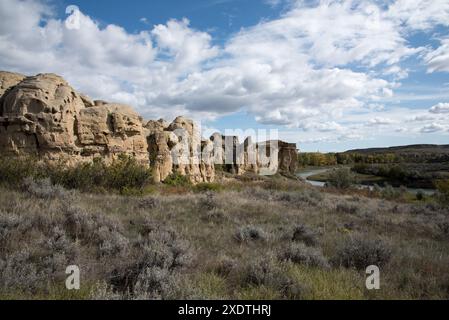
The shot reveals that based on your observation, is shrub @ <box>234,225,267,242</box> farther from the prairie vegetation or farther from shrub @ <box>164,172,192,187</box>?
shrub @ <box>164,172,192,187</box>

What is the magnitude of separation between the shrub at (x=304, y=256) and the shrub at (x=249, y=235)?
106cm

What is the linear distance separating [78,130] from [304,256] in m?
17.1

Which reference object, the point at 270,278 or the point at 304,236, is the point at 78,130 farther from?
the point at 270,278

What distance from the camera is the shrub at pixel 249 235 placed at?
6105 millimetres

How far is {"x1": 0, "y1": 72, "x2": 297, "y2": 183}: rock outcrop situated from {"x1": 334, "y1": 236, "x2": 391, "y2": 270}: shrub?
48.6ft

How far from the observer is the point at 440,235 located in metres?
7.97

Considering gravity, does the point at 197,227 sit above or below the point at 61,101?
below

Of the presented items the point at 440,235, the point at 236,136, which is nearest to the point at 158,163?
the point at 440,235

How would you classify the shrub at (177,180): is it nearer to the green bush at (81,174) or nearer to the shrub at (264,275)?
the green bush at (81,174)

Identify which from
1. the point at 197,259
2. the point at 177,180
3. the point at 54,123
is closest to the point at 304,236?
the point at 197,259

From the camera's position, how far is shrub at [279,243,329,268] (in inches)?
185
